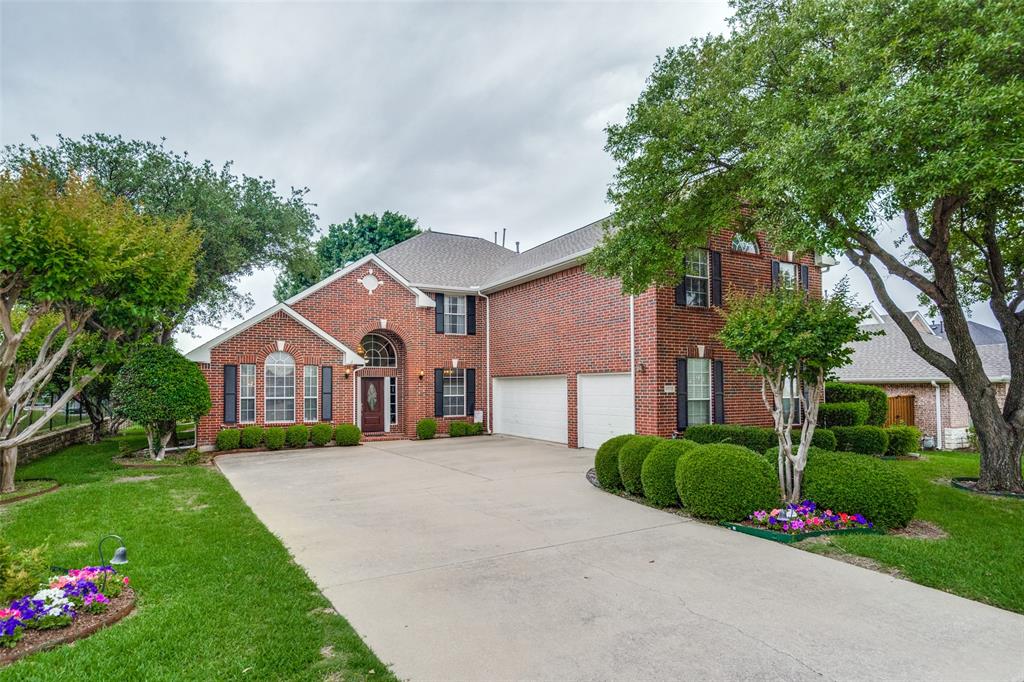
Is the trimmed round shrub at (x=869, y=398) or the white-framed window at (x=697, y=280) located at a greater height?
the white-framed window at (x=697, y=280)

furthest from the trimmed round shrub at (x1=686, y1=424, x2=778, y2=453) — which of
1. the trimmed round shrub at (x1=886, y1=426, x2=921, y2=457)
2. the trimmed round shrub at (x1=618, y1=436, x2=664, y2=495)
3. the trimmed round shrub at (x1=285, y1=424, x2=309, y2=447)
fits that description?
the trimmed round shrub at (x1=285, y1=424, x2=309, y2=447)

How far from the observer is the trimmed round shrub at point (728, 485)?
6852mm

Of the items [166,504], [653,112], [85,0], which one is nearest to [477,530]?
[166,504]

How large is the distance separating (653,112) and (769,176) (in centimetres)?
297

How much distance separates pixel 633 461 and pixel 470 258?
1443 cm

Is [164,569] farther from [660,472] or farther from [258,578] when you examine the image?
[660,472]

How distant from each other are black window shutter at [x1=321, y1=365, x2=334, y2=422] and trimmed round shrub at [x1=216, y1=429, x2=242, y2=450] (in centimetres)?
239

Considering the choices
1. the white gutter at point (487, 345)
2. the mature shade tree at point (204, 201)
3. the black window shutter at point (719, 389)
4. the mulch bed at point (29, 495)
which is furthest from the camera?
the white gutter at point (487, 345)

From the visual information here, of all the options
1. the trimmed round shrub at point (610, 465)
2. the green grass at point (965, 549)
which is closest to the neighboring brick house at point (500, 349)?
the trimmed round shrub at point (610, 465)

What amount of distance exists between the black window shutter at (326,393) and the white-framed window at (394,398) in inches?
104

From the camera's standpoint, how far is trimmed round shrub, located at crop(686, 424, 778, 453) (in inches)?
447

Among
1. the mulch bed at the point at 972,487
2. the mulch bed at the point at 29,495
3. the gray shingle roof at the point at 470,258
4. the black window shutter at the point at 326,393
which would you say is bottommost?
the mulch bed at the point at 972,487

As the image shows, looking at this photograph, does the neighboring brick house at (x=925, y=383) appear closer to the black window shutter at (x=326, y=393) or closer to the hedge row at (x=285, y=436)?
the hedge row at (x=285, y=436)

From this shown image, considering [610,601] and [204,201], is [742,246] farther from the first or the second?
[204,201]
